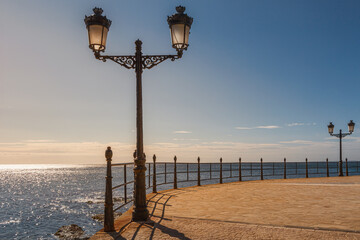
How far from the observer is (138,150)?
20.6ft

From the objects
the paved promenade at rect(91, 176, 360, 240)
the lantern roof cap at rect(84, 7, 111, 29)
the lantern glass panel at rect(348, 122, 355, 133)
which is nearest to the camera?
the paved promenade at rect(91, 176, 360, 240)

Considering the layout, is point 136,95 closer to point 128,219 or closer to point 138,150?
point 138,150

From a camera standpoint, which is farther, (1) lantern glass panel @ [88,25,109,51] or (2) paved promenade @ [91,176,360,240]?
(1) lantern glass panel @ [88,25,109,51]

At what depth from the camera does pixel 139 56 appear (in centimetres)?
643

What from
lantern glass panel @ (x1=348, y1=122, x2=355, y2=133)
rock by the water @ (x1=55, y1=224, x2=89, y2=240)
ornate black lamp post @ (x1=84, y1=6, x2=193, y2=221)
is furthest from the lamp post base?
lantern glass panel @ (x1=348, y1=122, x2=355, y2=133)

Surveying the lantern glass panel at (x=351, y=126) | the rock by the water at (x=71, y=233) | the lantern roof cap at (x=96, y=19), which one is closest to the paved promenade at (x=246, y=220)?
the lantern roof cap at (x=96, y=19)

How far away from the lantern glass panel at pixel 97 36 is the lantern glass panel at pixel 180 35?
1.43 m

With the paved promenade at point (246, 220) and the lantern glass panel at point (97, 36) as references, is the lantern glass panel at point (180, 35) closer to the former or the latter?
the lantern glass panel at point (97, 36)

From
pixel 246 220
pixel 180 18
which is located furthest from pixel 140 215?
pixel 180 18

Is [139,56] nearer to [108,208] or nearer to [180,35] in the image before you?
[180,35]

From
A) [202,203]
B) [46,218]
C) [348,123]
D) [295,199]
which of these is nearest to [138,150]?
[202,203]

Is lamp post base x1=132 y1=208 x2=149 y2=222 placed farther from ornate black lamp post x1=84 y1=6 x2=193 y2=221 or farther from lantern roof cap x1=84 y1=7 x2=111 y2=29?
lantern roof cap x1=84 y1=7 x2=111 y2=29

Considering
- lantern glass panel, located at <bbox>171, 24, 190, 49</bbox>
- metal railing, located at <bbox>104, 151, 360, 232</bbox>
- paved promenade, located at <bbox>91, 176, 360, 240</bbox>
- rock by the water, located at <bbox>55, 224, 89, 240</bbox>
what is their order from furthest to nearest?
rock by the water, located at <bbox>55, 224, 89, 240</bbox> → metal railing, located at <bbox>104, 151, 360, 232</bbox> → lantern glass panel, located at <bbox>171, 24, 190, 49</bbox> → paved promenade, located at <bbox>91, 176, 360, 240</bbox>

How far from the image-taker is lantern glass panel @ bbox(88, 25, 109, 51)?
244 inches
